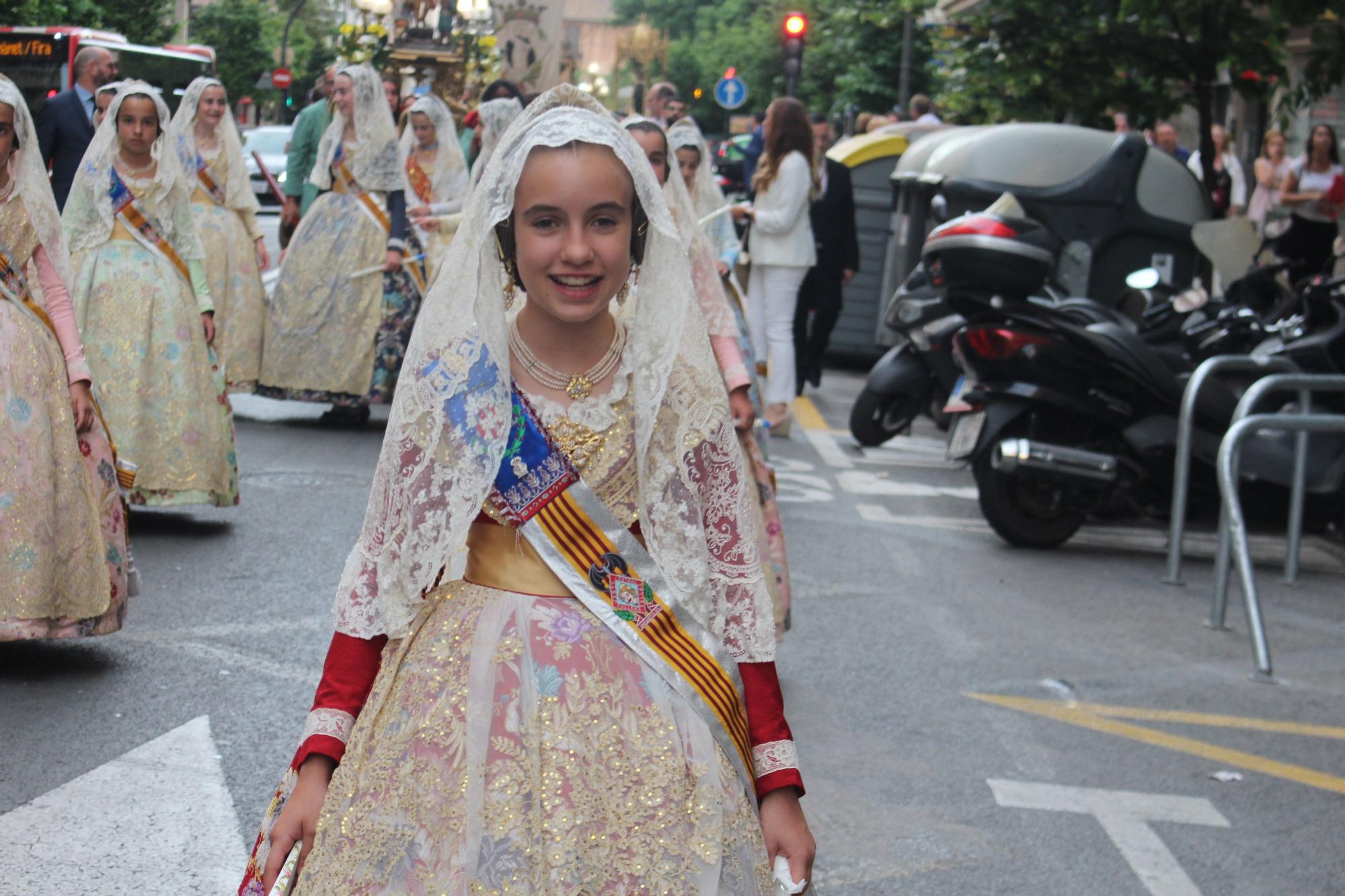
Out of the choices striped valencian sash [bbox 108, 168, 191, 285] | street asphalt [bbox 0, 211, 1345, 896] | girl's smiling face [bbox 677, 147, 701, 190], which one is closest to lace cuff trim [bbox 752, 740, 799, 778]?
street asphalt [bbox 0, 211, 1345, 896]

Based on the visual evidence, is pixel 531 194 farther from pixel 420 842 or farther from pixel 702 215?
pixel 702 215

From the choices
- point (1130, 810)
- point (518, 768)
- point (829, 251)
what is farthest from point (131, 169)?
point (829, 251)

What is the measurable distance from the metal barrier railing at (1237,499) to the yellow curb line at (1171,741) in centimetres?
96

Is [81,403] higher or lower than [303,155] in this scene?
lower

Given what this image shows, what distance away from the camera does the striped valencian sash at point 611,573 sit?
2518 millimetres

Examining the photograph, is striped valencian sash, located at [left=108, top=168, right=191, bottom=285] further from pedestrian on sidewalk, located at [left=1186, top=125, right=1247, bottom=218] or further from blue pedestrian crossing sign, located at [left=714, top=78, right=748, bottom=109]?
blue pedestrian crossing sign, located at [left=714, top=78, right=748, bottom=109]

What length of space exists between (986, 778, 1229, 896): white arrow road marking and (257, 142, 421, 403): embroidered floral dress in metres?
6.86

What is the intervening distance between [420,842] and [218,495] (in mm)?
5955

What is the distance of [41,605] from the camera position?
217 inches

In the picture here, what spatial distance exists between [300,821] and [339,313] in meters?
9.04

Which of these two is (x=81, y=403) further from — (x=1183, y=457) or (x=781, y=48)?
(x=781, y=48)

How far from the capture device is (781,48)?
1061 inches

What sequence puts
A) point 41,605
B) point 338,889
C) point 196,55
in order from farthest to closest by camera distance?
point 196,55 < point 41,605 < point 338,889

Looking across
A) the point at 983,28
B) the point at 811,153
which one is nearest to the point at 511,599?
the point at 811,153
